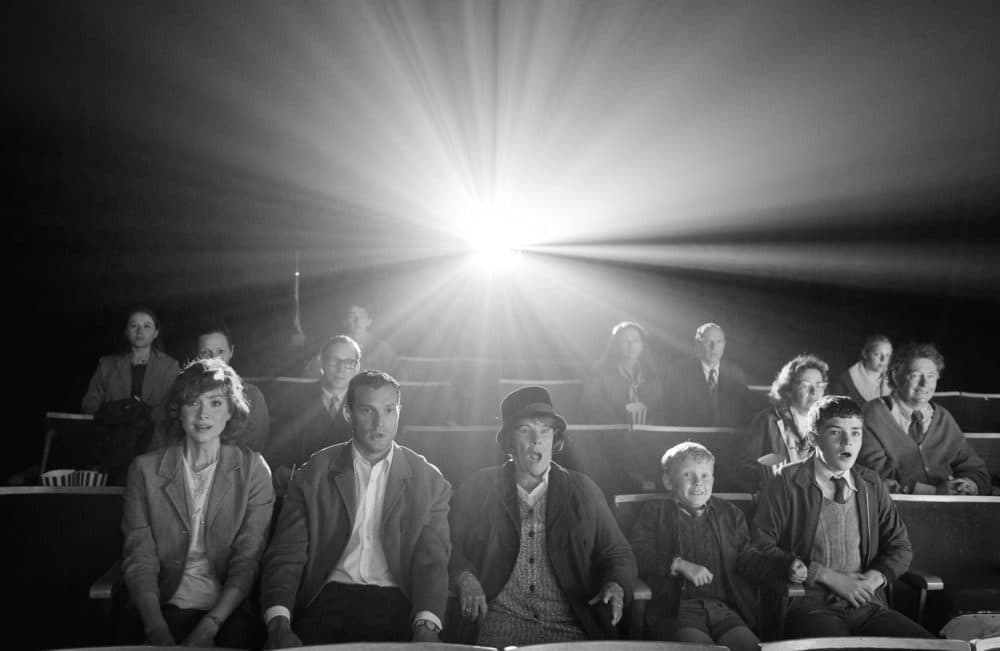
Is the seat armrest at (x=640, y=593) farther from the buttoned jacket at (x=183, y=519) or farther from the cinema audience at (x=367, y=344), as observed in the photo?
the cinema audience at (x=367, y=344)

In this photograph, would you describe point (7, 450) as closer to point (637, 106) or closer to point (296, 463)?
point (296, 463)

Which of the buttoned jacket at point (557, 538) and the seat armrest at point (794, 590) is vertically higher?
the buttoned jacket at point (557, 538)

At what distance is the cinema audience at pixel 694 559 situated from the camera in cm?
247

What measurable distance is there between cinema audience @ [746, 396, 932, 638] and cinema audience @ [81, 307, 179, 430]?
3334 mm

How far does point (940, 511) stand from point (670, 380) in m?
2.10

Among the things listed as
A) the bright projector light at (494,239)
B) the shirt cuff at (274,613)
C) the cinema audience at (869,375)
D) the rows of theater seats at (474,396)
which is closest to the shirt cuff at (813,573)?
the shirt cuff at (274,613)

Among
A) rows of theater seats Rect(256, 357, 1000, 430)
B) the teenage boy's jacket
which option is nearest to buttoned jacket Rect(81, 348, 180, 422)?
rows of theater seats Rect(256, 357, 1000, 430)

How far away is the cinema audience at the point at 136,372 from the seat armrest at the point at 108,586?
7.72ft

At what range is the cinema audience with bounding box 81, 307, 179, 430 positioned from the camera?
446cm

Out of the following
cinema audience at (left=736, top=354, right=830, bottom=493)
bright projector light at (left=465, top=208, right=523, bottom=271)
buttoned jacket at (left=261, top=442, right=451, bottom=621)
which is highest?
bright projector light at (left=465, top=208, right=523, bottom=271)

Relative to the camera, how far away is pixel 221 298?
27.7 ft

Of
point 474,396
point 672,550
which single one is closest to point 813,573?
point 672,550

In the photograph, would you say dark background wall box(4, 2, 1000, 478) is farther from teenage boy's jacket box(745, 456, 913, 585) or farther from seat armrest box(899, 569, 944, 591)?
seat armrest box(899, 569, 944, 591)

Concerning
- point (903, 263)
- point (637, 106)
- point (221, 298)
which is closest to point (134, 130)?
point (221, 298)
